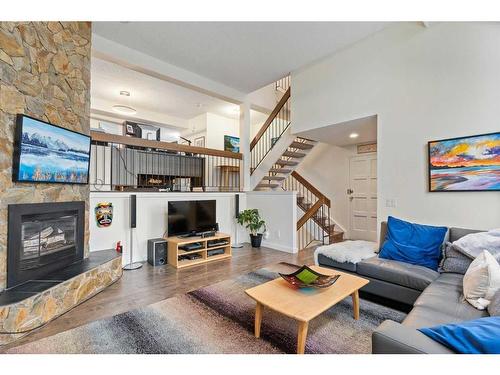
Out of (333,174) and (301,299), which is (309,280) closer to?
(301,299)

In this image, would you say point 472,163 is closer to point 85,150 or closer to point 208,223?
point 208,223

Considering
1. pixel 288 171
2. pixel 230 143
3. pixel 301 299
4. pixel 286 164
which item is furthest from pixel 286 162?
pixel 301 299

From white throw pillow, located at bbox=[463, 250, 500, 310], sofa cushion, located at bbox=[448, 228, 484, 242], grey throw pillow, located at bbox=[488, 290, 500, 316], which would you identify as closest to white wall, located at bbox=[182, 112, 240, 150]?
sofa cushion, located at bbox=[448, 228, 484, 242]

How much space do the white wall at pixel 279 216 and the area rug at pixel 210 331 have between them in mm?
2211

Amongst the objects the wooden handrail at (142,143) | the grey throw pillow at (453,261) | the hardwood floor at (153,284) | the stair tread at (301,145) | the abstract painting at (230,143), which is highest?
the abstract painting at (230,143)

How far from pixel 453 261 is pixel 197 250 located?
343 cm

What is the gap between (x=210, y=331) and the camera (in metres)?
2.03

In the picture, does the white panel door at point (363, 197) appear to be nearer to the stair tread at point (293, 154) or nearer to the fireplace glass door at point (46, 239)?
the stair tread at point (293, 154)

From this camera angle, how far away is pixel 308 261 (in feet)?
13.6

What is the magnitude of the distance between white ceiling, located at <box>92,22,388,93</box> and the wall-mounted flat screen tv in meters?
1.89

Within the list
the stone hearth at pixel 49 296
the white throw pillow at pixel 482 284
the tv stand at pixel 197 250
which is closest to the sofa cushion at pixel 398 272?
the white throw pillow at pixel 482 284

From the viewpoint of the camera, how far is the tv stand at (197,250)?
3.86 m

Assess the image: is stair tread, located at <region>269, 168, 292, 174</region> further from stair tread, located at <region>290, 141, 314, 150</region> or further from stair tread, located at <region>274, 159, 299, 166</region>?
stair tread, located at <region>290, 141, 314, 150</region>
